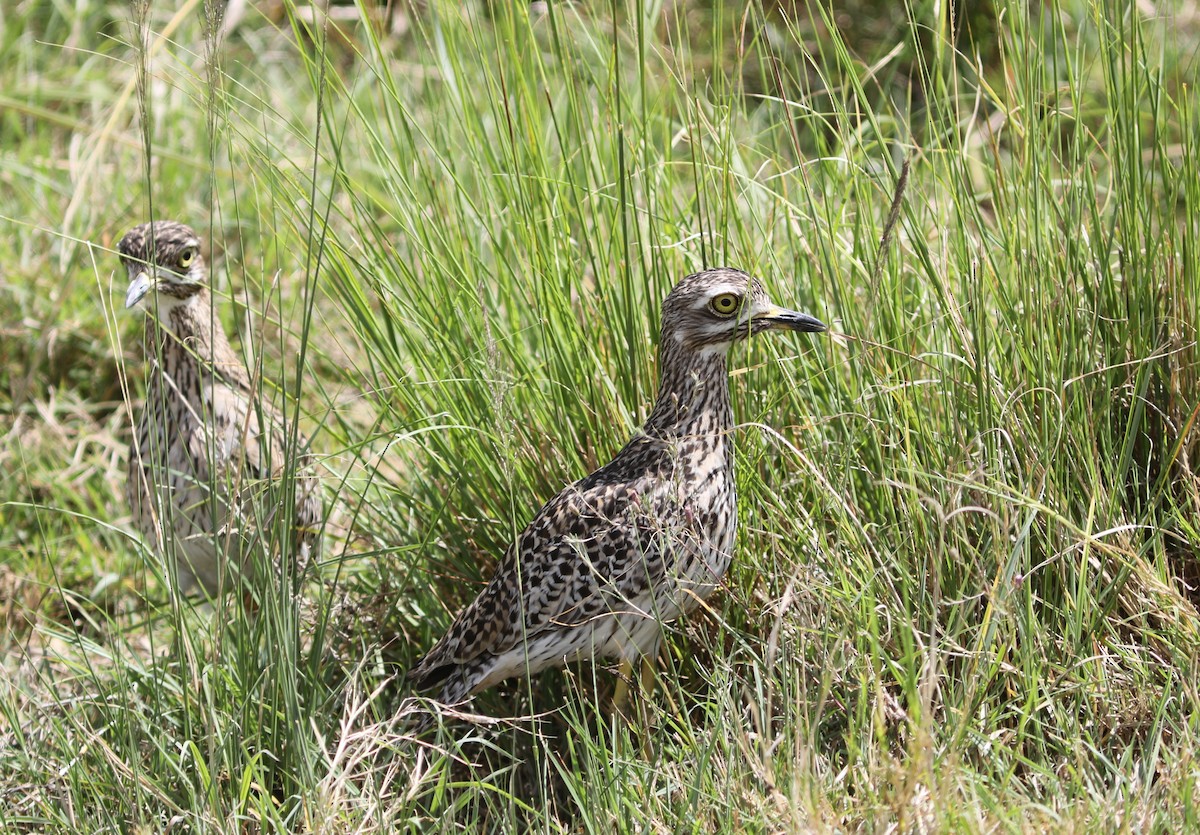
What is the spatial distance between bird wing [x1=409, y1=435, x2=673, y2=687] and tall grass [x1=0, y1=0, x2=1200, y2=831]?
0.66ft

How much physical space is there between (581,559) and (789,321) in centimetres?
73

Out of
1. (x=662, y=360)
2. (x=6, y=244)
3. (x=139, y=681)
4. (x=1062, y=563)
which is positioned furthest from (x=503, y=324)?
(x=6, y=244)

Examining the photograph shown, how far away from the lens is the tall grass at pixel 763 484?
2783mm

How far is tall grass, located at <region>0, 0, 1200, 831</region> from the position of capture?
2783mm

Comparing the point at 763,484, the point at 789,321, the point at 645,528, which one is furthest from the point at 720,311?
the point at 645,528

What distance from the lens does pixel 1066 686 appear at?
2869 mm

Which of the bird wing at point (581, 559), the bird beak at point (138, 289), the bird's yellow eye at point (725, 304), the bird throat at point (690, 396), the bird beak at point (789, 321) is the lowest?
the bird wing at point (581, 559)

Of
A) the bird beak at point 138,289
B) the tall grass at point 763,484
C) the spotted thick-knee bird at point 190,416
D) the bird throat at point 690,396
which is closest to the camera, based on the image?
the tall grass at point 763,484

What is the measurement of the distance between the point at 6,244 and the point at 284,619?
3085mm

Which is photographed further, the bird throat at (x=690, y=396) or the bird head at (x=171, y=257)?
the bird head at (x=171, y=257)

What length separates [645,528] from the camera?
10.5 ft

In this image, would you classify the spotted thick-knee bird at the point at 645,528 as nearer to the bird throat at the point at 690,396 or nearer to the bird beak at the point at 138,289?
the bird throat at the point at 690,396

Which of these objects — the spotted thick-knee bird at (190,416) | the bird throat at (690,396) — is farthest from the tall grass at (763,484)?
the spotted thick-knee bird at (190,416)

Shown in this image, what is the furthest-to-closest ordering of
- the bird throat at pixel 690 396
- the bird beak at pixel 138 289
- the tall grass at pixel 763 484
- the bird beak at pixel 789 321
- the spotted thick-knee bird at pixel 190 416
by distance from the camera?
the spotted thick-knee bird at pixel 190 416 → the bird beak at pixel 138 289 → the bird throat at pixel 690 396 → the bird beak at pixel 789 321 → the tall grass at pixel 763 484
